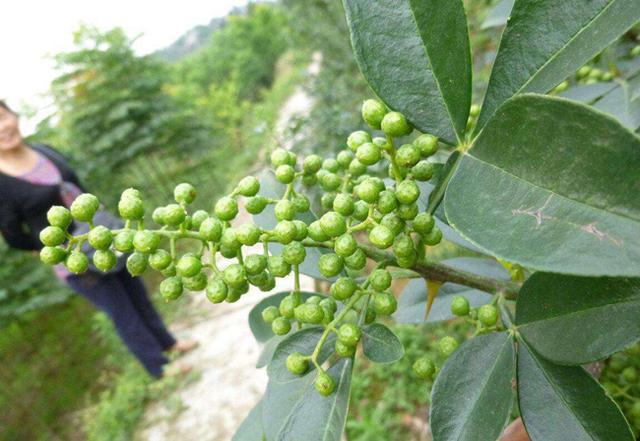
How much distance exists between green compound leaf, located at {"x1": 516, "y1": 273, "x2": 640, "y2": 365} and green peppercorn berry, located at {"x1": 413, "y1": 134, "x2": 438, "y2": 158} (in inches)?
8.3

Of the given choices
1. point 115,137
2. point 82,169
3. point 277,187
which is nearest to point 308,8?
point 115,137

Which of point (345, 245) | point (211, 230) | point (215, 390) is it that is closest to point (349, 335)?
point (345, 245)

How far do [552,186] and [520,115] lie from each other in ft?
0.25

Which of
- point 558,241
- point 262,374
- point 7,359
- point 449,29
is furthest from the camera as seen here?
point 7,359

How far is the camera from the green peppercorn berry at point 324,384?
0.67m

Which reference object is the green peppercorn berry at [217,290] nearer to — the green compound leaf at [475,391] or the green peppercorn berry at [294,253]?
the green peppercorn berry at [294,253]

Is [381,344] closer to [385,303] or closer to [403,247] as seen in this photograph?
[385,303]

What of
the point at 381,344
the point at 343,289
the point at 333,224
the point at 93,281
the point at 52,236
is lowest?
the point at 93,281

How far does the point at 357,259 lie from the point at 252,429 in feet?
1.40

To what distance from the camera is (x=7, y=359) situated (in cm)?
417

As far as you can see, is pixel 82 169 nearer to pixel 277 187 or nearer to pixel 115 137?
pixel 115 137

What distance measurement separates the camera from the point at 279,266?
67cm

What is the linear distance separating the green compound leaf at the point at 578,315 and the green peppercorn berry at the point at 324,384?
28 centimetres

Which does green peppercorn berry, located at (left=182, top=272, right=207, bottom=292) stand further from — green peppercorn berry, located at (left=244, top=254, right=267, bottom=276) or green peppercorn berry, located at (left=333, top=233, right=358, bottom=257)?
green peppercorn berry, located at (left=333, top=233, right=358, bottom=257)
